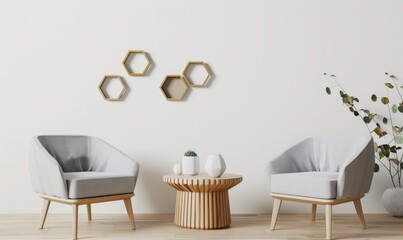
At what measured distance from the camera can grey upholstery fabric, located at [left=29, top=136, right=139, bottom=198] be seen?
10.7 ft

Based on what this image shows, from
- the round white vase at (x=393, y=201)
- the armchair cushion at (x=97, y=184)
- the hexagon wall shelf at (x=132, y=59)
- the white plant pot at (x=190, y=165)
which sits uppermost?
the hexagon wall shelf at (x=132, y=59)

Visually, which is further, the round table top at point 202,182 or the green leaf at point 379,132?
the green leaf at point 379,132

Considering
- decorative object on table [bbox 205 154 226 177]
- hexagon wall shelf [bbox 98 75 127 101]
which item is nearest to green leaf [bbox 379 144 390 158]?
decorative object on table [bbox 205 154 226 177]

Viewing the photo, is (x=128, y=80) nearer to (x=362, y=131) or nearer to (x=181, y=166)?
(x=181, y=166)

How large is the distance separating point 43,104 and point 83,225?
117cm

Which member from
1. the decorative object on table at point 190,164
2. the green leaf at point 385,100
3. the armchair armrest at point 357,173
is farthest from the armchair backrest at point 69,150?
the green leaf at point 385,100

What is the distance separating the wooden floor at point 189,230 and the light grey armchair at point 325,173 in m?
0.15

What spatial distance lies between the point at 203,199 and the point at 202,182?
0.53 ft

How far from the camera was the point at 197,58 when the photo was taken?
4098 mm

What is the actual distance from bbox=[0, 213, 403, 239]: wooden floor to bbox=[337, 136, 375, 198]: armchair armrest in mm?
316

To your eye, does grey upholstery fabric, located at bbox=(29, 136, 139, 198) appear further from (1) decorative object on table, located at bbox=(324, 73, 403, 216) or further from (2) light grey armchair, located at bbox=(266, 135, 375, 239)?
(1) decorative object on table, located at bbox=(324, 73, 403, 216)

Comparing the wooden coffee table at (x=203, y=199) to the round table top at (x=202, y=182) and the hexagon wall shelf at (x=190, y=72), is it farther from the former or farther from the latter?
the hexagon wall shelf at (x=190, y=72)

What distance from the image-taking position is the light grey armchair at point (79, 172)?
3.11 metres

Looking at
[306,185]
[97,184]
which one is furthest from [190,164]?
[306,185]
